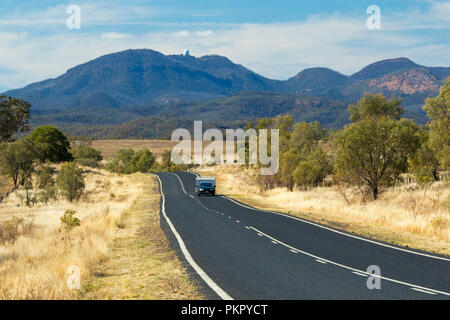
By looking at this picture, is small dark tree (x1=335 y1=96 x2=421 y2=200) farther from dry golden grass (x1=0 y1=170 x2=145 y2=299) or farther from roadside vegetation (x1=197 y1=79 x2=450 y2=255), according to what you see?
dry golden grass (x1=0 y1=170 x2=145 y2=299)

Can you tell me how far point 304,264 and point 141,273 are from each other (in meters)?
4.04

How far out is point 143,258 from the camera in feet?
42.5

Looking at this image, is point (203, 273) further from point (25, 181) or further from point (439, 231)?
point (25, 181)

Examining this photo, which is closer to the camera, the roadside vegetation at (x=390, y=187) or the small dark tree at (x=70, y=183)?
the roadside vegetation at (x=390, y=187)

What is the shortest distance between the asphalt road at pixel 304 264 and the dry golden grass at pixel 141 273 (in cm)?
55

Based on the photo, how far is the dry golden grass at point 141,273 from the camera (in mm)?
9078

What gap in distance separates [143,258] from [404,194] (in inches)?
742

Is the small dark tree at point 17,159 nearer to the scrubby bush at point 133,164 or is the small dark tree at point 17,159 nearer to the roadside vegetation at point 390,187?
the roadside vegetation at point 390,187

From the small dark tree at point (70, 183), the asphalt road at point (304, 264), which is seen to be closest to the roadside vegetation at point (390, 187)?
the asphalt road at point (304, 264)

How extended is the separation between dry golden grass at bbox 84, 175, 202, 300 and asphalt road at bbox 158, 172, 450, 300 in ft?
1.81

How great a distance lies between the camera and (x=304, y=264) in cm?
1148

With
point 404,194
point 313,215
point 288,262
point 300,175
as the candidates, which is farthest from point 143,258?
point 300,175

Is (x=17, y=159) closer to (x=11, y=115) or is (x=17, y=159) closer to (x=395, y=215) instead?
(x=11, y=115)

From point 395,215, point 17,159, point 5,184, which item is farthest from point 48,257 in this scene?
point 5,184
